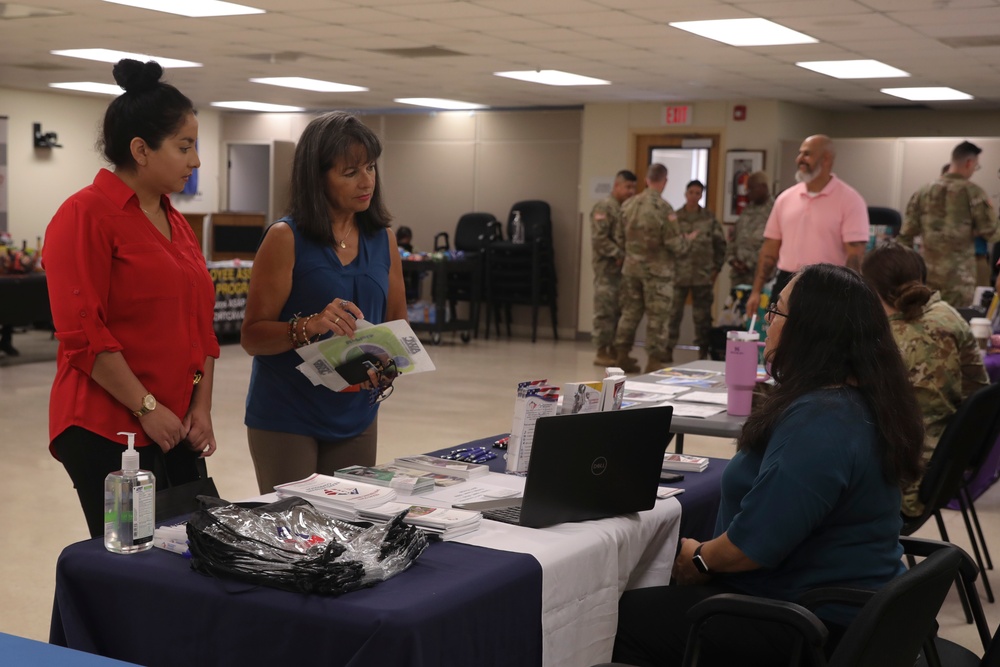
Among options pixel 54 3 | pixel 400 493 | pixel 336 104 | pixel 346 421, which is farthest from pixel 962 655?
pixel 336 104

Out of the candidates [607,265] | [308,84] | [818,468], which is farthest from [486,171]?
[818,468]

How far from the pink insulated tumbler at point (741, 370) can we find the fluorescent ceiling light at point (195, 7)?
195 inches

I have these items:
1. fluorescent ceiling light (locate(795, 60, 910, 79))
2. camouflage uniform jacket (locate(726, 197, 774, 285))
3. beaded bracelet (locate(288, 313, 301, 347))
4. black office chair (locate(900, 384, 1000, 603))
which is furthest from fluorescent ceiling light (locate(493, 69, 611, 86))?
beaded bracelet (locate(288, 313, 301, 347))

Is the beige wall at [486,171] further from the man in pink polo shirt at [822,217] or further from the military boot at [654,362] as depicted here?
the man in pink polo shirt at [822,217]

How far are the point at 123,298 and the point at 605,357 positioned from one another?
28.9 ft

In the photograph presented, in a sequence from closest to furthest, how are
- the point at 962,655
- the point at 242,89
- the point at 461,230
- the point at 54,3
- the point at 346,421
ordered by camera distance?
the point at 962,655
the point at 346,421
the point at 54,3
the point at 242,89
the point at 461,230

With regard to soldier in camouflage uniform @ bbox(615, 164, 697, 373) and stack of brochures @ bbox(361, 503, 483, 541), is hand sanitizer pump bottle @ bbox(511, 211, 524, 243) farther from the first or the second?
stack of brochures @ bbox(361, 503, 483, 541)

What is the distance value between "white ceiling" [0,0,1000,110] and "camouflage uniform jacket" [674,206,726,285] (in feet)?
4.49

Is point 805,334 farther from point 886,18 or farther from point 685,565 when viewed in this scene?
point 886,18

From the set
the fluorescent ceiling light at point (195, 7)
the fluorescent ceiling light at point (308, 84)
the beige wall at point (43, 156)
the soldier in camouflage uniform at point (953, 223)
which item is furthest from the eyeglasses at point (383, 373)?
the beige wall at point (43, 156)

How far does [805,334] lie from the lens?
7.81 feet

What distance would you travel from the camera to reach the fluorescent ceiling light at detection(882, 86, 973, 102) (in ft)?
36.4

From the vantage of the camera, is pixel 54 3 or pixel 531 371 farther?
pixel 531 371

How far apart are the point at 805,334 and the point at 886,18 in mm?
5466
